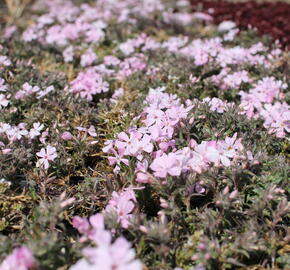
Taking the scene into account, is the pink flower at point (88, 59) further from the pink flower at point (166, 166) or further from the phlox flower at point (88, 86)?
the pink flower at point (166, 166)

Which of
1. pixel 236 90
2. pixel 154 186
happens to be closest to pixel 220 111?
pixel 236 90

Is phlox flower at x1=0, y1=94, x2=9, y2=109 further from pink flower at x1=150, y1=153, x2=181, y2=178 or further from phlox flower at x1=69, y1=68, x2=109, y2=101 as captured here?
pink flower at x1=150, y1=153, x2=181, y2=178

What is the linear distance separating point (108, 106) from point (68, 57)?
1423mm

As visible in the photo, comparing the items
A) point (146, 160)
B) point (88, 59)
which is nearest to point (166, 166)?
point (146, 160)

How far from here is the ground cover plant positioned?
87.4 inches

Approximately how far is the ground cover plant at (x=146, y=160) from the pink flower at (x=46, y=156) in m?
0.01

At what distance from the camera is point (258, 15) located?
6.51 m

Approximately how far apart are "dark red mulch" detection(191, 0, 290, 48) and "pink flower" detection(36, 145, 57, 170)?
12.6ft

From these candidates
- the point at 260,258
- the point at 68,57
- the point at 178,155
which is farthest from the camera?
the point at 68,57

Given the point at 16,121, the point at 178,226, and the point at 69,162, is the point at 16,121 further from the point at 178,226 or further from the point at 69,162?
the point at 178,226

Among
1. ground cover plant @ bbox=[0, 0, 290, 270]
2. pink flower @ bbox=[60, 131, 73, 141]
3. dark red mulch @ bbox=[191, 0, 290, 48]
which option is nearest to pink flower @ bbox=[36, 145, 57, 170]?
ground cover plant @ bbox=[0, 0, 290, 270]

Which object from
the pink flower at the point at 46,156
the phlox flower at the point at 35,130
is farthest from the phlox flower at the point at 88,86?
the pink flower at the point at 46,156

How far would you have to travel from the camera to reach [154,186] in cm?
248

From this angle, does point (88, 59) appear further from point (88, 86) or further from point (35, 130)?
point (35, 130)
